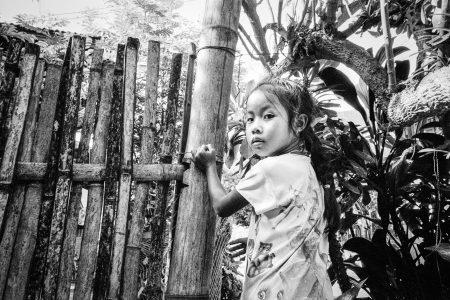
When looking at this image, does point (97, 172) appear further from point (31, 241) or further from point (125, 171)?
point (31, 241)

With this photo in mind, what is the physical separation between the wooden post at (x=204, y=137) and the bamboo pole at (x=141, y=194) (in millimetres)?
204

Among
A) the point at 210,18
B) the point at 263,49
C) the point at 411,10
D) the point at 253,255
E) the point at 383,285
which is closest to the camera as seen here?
the point at 253,255

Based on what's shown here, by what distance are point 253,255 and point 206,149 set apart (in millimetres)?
456

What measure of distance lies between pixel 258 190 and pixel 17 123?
110 cm

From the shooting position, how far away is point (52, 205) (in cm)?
128

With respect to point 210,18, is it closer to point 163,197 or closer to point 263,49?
point 163,197

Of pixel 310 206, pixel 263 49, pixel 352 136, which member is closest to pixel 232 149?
pixel 352 136

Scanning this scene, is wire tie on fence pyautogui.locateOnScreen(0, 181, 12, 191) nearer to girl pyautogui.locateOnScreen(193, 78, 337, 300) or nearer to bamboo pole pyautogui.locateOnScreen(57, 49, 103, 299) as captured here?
bamboo pole pyautogui.locateOnScreen(57, 49, 103, 299)

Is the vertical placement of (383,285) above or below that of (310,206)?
below

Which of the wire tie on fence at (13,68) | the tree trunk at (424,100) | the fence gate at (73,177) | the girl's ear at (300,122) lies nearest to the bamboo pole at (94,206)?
the fence gate at (73,177)

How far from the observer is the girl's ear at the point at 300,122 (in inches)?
48.9

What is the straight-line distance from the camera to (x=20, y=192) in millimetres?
1284

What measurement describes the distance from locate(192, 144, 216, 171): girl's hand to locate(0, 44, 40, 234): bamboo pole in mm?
786

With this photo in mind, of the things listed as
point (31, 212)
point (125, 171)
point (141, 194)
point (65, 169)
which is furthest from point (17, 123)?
point (141, 194)
